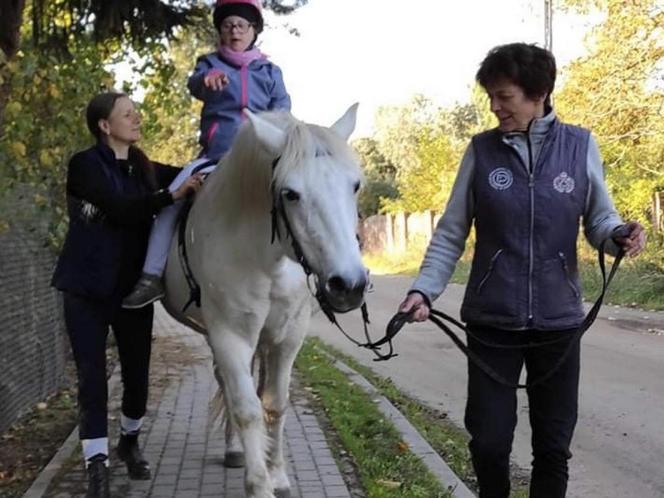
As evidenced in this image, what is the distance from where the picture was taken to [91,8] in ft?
22.3

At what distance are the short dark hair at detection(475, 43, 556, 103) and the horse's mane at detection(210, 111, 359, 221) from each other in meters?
0.66

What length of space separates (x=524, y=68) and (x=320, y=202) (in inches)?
38.4

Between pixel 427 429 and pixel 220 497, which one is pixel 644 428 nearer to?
pixel 427 429

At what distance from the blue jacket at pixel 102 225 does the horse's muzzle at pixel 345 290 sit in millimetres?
1650

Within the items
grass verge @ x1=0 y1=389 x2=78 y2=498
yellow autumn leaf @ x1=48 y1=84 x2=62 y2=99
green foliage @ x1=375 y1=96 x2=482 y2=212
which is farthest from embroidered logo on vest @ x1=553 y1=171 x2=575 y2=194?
green foliage @ x1=375 y1=96 x2=482 y2=212

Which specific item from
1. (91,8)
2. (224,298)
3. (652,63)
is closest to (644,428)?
(224,298)

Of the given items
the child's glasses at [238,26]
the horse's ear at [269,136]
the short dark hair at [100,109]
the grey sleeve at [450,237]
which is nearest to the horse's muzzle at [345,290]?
the grey sleeve at [450,237]

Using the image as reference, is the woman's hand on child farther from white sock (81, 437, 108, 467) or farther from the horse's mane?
white sock (81, 437, 108, 467)

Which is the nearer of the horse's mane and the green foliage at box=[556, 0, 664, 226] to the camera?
the horse's mane

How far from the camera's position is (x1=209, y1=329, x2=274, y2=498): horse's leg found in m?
4.15

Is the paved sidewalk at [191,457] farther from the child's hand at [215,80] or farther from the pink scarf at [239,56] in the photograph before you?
the pink scarf at [239,56]

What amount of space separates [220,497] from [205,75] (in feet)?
7.69

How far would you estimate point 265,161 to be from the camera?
374 centimetres

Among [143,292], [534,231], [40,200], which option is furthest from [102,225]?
[40,200]
